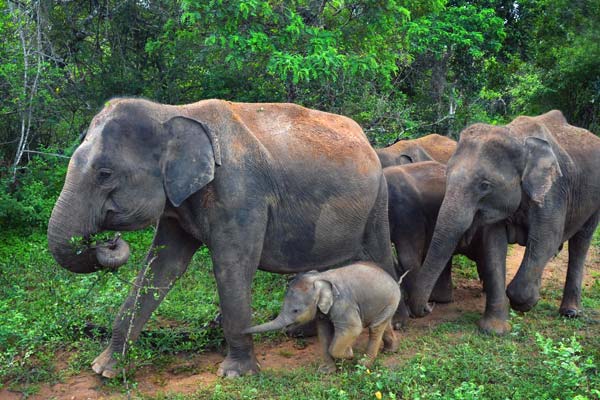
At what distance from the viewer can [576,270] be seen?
7.12m

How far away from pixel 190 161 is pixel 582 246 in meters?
4.69

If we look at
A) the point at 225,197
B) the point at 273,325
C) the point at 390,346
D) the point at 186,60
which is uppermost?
the point at 186,60

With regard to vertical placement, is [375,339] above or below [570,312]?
above

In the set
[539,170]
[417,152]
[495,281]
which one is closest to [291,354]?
[495,281]

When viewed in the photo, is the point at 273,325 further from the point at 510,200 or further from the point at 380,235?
the point at 510,200

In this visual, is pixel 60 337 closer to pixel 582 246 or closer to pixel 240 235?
pixel 240 235

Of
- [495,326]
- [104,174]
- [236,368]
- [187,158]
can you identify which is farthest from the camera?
[495,326]

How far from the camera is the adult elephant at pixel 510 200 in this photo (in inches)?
242

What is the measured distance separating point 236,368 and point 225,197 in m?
1.40

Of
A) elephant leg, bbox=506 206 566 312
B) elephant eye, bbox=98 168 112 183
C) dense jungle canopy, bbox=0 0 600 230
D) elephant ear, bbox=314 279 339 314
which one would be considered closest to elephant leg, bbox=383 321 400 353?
elephant ear, bbox=314 279 339 314

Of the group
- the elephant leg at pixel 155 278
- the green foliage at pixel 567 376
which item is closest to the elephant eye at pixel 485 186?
the green foliage at pixel 567 376

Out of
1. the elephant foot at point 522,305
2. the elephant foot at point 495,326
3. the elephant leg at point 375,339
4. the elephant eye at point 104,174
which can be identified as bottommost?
the elephant foot at point 495,326

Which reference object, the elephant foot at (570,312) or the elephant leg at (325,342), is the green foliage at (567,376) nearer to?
the elephant leg at (325,342)

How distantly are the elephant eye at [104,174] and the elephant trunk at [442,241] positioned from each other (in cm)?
305
